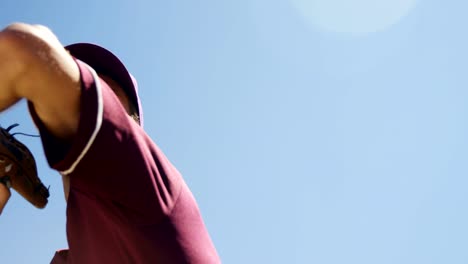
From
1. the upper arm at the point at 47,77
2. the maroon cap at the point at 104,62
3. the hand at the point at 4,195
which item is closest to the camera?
the upper arm at the point at 47,77

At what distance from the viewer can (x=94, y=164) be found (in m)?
1.72

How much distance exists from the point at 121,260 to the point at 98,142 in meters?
0.65

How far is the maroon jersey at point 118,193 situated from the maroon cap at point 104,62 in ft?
3.14

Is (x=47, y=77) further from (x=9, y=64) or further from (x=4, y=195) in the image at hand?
(x=4, y=195)

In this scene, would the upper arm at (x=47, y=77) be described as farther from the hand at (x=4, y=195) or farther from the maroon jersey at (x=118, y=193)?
the hand at (x=4, y=195)

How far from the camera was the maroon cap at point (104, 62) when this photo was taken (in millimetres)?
2792

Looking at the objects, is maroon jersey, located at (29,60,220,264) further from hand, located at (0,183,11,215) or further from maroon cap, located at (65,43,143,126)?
maroon cap, located at (65,43,143,126)

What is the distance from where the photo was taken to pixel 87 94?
164 cm

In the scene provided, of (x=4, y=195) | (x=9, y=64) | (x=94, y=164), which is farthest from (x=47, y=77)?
(x=4, y=195)

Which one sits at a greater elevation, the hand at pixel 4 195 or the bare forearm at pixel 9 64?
the bare forearm at pixel 9 64

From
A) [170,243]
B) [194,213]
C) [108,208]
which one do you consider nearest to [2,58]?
[108,208]

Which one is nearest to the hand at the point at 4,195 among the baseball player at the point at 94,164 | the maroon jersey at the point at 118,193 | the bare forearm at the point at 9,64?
the baseball player at the point at 94,164

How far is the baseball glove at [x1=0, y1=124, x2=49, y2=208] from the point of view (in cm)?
235

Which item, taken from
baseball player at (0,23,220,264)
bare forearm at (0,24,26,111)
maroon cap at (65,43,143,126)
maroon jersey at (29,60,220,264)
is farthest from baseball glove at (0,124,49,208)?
bare forearm at (0,24,26,111)
